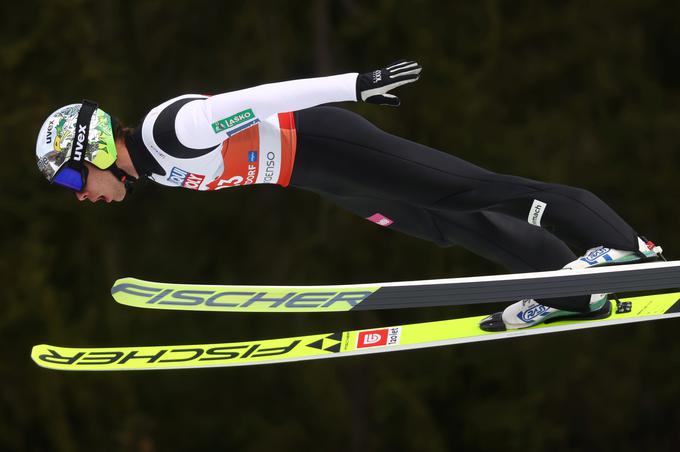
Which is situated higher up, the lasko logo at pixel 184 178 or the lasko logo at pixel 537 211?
the lasko logo at pixel 184 178

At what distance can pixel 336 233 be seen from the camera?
777 cm

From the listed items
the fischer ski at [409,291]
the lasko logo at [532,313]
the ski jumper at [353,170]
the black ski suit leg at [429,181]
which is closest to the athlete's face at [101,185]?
the ski jumper at [353,170]

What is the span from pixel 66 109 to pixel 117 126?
0.19 meters

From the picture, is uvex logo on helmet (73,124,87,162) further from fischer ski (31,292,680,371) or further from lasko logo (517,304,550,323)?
lasko logo (517,304,550,323)

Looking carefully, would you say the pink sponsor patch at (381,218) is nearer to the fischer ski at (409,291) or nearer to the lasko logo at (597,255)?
the fischer ski at (409,291)

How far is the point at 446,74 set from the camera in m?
7.41

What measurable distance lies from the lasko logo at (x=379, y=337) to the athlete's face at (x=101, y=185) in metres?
1.36

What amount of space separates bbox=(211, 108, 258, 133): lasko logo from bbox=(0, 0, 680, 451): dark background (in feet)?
12.8

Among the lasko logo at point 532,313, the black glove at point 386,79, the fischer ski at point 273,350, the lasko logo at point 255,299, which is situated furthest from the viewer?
the fischer ski at point 273,350

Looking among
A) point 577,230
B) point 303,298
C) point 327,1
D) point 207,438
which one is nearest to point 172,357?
point 303,298

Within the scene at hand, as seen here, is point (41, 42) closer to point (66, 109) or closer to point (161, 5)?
point (161, 5)

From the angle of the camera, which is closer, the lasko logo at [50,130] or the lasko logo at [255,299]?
the lasko logo at [50,130]

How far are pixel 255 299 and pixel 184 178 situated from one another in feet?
1.78

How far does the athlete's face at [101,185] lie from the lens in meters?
3.60
